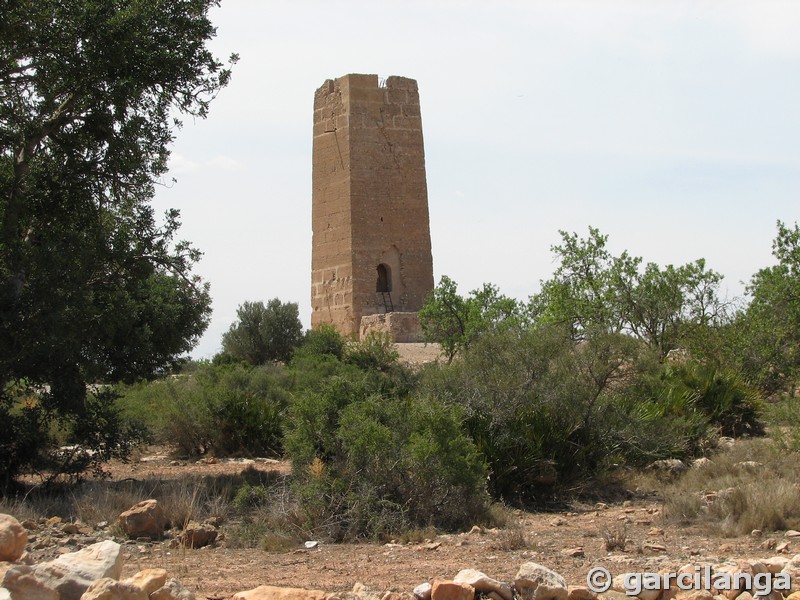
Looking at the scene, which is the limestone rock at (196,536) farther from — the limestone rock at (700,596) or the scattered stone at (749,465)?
the scattered stone at (749,465)

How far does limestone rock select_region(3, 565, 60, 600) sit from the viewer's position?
4.70m

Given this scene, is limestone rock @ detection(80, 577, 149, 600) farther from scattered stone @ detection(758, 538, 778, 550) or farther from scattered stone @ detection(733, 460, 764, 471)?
scattered stone @ detection(733, 460, 764, 471)

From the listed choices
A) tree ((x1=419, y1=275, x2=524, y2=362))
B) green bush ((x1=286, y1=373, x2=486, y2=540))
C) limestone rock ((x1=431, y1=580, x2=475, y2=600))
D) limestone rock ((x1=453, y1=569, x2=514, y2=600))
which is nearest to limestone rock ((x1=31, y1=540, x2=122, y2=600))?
limestone rock ((x1=431, y1=580, x2=475, y2=600))

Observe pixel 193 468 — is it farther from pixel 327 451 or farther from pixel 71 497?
pixel 327 451

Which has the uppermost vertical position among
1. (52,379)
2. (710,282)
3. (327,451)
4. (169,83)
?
(169,83)

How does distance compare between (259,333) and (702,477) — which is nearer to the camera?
(702,477)

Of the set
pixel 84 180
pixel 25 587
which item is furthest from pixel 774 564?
pixel 84 180

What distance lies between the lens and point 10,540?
5758mm

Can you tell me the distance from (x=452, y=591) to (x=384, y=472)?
10.2 ft

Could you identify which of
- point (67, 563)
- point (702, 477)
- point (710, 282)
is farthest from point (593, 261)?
point (67, 563)

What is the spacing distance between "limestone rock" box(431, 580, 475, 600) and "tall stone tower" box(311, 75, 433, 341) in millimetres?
21765

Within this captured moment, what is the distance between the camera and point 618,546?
23.2ft

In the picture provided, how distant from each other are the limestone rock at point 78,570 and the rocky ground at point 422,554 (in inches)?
28.5

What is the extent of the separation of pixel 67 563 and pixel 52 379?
5203 millimetres
